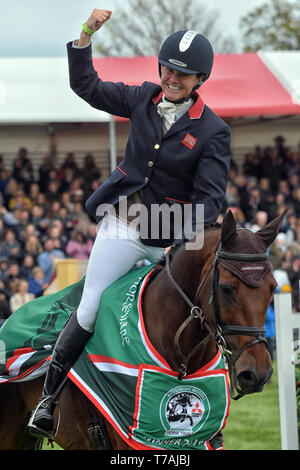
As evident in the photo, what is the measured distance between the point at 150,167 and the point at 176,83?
0.47m

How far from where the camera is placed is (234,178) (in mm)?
15008

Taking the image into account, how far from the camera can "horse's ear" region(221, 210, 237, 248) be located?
10.3ft

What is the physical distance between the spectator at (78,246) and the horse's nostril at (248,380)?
882 centimetres

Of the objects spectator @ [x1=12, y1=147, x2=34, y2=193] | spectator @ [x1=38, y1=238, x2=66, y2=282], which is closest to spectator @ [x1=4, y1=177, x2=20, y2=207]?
spectator @ [x1=12, y1=147, x2=34, y2=193]

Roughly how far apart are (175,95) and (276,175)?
11846 mm

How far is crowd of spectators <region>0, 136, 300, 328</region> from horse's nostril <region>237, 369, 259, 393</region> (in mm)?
6953

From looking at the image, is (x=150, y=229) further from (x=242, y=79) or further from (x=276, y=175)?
(x=276, y=175)

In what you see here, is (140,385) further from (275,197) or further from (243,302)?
(275,197)

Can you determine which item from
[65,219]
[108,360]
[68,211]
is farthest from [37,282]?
[108,360]

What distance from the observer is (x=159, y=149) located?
3713mm

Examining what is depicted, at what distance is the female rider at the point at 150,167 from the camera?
3.63 metres

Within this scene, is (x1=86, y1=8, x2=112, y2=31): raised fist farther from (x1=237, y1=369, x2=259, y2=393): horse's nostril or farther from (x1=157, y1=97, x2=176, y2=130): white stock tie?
(x1=237, y1=369, x2=259, y2=393): horse's nostril

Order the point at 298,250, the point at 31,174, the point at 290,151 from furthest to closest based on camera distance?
the point at 290,151
the point at 31,174
the point at 298,250

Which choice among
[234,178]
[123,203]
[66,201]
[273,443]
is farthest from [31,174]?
[123,203]
